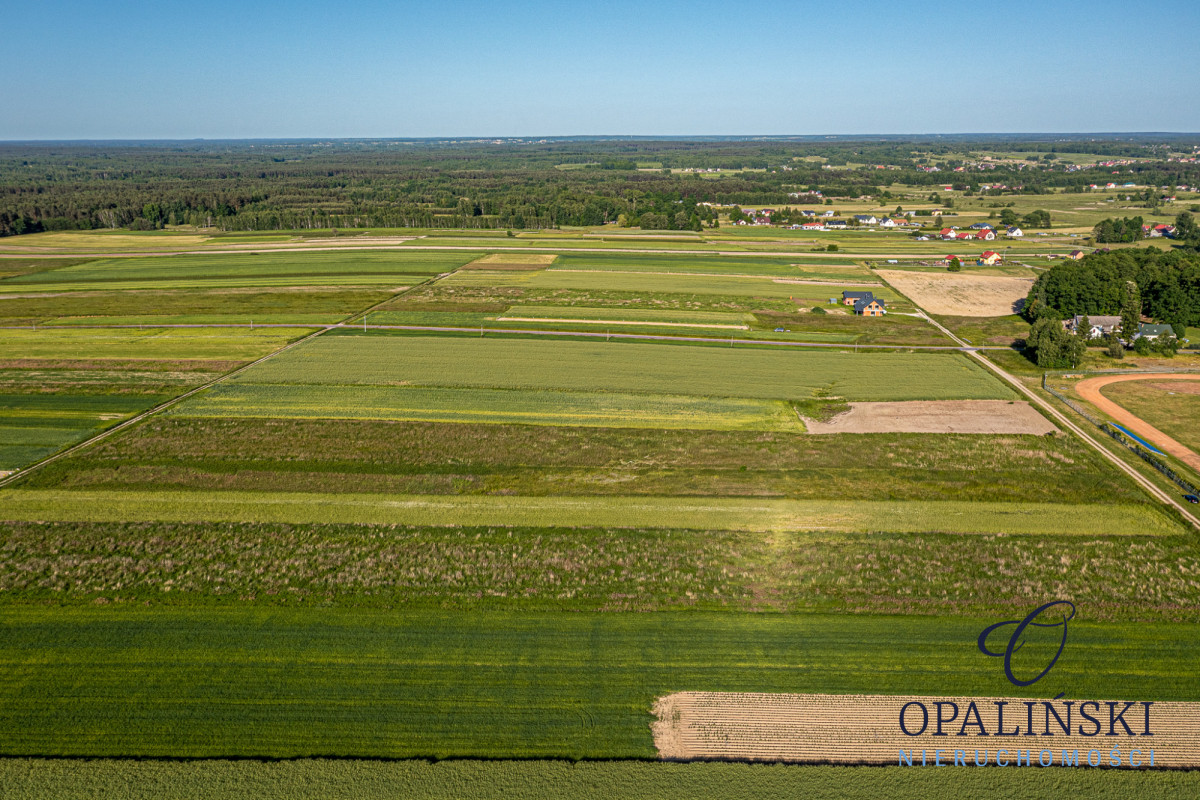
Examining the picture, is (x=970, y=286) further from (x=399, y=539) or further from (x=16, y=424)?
(x=16, y=424)

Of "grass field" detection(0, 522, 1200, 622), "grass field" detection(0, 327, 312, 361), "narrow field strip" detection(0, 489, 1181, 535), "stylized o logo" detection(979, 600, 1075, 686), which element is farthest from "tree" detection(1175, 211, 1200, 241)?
"grass field" detection(0, 327, 312, 361)

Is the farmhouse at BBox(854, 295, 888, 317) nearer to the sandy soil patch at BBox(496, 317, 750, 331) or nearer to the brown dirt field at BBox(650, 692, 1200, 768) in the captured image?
the sandy soil patch at BBox(496, 317, 750, 331)

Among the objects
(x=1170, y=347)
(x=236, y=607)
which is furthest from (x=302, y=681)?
(x=1170, y=347)

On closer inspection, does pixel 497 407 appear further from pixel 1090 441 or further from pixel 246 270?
pixel 246 270

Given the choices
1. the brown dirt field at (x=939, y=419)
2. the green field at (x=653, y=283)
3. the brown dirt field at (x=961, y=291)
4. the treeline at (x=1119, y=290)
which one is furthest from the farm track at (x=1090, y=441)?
the green field at (x=653, y=283)

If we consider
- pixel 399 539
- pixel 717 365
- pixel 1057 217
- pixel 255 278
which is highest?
pixel 1057 217

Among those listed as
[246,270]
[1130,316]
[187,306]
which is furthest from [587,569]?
[246,270]

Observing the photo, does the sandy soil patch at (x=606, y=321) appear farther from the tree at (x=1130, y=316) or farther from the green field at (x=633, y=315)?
the tree at (x=1130, y=316)
